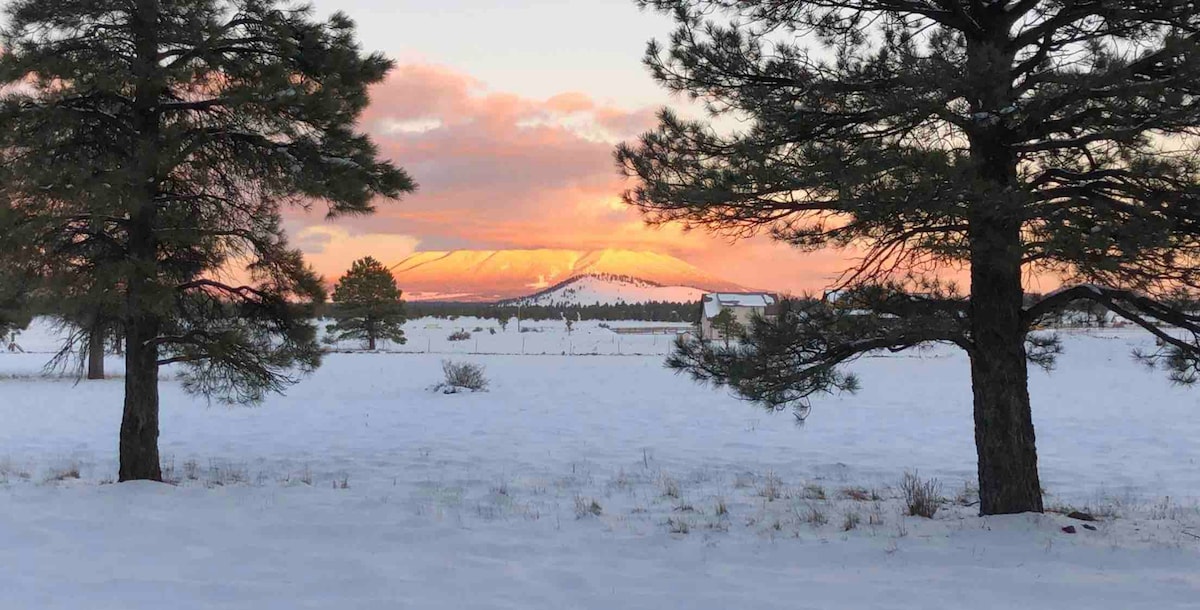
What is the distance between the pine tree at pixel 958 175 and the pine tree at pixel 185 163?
13.4ft

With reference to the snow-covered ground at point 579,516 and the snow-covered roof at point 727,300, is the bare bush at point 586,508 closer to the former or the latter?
the snow-covered ground at point 579,516

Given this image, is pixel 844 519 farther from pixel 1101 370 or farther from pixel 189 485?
pixel 1101 370

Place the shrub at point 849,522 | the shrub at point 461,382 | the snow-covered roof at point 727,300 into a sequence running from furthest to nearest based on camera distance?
the snow-covered roof at point 727,300 < the shrub at point 461,382 < the shrub at point 849,522

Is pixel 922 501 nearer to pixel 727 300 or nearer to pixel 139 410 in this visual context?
pixel 139 410

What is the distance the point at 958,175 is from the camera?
17.9 feet

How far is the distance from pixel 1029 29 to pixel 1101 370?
27539 millimetres

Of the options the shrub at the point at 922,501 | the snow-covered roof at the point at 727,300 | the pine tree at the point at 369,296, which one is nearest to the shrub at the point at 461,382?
the shrub at the point at 922,501

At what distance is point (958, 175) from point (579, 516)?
474 centimetres

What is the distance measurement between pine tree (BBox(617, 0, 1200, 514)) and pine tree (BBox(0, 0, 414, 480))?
13.4 feet

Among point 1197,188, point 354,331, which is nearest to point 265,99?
point 1197,188

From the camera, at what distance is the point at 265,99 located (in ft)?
28.5

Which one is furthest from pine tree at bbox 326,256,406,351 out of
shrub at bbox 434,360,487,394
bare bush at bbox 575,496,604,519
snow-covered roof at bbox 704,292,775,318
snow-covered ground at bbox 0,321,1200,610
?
bare bush at bbox 575,496,604,519

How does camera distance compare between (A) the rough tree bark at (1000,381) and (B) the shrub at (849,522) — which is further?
(B) the shrub at (849,522)

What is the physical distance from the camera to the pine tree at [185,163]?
324 inches
